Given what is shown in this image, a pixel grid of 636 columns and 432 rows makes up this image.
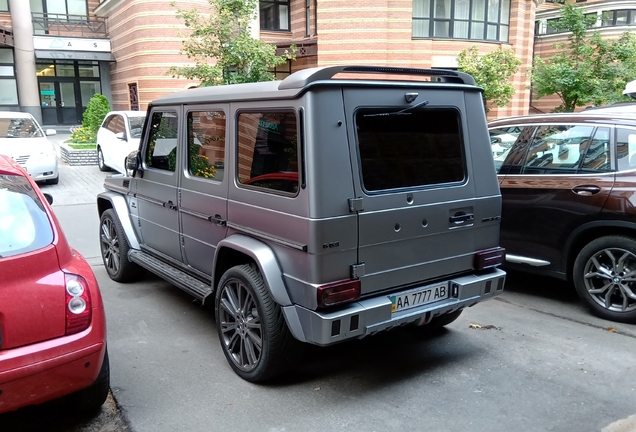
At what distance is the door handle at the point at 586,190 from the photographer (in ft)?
17.4

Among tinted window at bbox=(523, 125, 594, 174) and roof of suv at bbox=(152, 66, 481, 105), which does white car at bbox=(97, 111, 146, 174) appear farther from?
tinted window at bbox=(523, 125, 594, 174)

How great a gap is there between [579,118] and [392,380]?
3.48 metres

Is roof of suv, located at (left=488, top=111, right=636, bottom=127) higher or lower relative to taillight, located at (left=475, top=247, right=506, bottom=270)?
higher

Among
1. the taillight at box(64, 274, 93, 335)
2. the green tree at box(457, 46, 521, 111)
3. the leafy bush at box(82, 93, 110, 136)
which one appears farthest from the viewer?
the leafy bush at box(82, 93, 110, 136)

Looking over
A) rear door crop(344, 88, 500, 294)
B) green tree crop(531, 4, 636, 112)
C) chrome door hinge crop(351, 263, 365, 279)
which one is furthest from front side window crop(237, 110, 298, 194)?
green tree crop(531, 4, 636, 112)

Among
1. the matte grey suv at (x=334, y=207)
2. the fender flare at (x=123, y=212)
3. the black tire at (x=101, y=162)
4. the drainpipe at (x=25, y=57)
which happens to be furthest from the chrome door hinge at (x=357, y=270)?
the drainpipe at (x=25, y=57)

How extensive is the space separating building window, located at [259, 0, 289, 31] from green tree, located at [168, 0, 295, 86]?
589 inches

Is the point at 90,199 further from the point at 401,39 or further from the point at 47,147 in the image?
the point at 401,39

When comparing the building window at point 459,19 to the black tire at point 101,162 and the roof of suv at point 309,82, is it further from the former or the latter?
the roof of suv at point 309,82

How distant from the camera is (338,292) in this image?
11.5ft

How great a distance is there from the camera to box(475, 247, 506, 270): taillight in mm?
4312

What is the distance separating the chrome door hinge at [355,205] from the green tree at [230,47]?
434 inches

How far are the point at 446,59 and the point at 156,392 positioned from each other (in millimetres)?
22883

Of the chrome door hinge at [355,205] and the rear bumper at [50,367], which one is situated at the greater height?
the chrome door hinge at [355,205]
